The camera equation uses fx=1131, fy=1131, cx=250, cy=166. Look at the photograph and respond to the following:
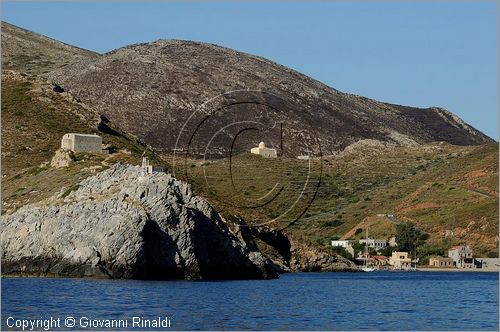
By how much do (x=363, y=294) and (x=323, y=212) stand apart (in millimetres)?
104400

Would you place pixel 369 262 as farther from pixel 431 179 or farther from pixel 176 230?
pixel 176 230

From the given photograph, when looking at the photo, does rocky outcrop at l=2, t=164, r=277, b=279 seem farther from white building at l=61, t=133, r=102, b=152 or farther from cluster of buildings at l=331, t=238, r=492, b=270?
cluster of buildings at l=331, t=238, r=492, b=270

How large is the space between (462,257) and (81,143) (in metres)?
52.5

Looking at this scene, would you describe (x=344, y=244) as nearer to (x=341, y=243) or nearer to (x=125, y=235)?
(x=341, y=243)

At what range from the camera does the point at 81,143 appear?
122062 mm

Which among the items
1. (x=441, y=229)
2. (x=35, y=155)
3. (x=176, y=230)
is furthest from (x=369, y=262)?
(x=176, y=230)

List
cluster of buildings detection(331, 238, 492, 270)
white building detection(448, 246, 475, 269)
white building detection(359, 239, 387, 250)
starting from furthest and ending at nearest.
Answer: white building detection(359, 239, 387, 250)
cluster of buildings detection(331, 238, 492, 270)
white building detection(448, 246, 475, 269)

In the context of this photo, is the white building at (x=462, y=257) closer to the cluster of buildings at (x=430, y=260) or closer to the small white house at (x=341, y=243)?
the cluster of buildings at (x=430, y=260)

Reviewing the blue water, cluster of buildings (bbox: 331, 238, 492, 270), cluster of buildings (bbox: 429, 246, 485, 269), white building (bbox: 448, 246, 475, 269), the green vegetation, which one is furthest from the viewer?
the green vegetation

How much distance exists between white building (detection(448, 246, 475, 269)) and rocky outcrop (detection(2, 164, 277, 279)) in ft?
185

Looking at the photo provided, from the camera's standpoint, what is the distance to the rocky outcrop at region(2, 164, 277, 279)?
267 feet

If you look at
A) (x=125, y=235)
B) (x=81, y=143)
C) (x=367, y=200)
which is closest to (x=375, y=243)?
(x=367, y=200)

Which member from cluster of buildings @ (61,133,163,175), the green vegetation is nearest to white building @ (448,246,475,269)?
the green vegetation

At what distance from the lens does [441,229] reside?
525ft
